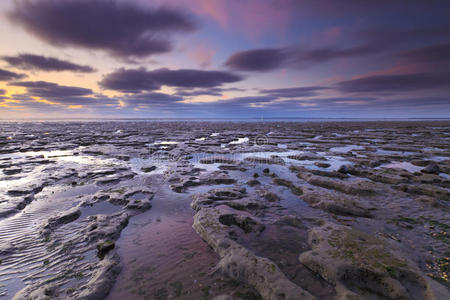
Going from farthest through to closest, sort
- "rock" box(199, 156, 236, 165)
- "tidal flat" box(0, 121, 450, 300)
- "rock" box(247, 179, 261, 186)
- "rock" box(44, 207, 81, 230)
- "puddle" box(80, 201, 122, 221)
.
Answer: "rock" box(199, 156, 236, 165) → "rock" box(247, 179, 261, 186) → "puddle" box(80, 201, 122, 221) → "rock" box(44, 207, 81, 230) → "tidal flat" box(0, 121, 450, 300)

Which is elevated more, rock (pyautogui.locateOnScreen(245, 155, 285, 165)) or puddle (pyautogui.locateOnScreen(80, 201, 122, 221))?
rock (pyautogui.locateOnScreen(245, 155, 285, 165))

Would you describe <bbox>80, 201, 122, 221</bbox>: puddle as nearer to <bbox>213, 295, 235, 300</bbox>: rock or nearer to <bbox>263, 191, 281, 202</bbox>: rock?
<bbox>213, 295, 235, 300</bbox>: rock

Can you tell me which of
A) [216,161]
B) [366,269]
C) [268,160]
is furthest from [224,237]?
[268,160]

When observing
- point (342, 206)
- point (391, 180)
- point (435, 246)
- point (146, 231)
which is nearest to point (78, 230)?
point (146, 231)

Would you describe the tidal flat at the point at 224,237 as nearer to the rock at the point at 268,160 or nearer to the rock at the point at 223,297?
the rock at the point at 223,297

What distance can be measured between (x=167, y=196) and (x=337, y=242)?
6892mm

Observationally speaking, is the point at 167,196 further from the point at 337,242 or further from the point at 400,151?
the point at 400,151

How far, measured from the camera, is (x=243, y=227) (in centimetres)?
625

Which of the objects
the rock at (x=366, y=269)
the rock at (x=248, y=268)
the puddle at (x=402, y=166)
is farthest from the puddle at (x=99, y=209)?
the puddle at (x=402, y=166)

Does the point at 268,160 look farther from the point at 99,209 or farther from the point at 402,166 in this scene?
the point at 99,209

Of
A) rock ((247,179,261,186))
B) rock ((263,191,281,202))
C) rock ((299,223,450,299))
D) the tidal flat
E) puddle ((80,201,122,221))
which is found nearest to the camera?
rock ((299,223,450,299))

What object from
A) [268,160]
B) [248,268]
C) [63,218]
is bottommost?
[248,268]

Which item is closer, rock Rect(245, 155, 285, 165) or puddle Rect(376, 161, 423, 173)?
puddle Rect(376, 161, 423, 173)

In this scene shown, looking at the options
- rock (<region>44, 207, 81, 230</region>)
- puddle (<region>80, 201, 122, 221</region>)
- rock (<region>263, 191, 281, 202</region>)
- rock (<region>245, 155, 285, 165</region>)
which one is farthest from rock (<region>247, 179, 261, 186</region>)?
rock (<region>44, 207, 81, 230</region>)
